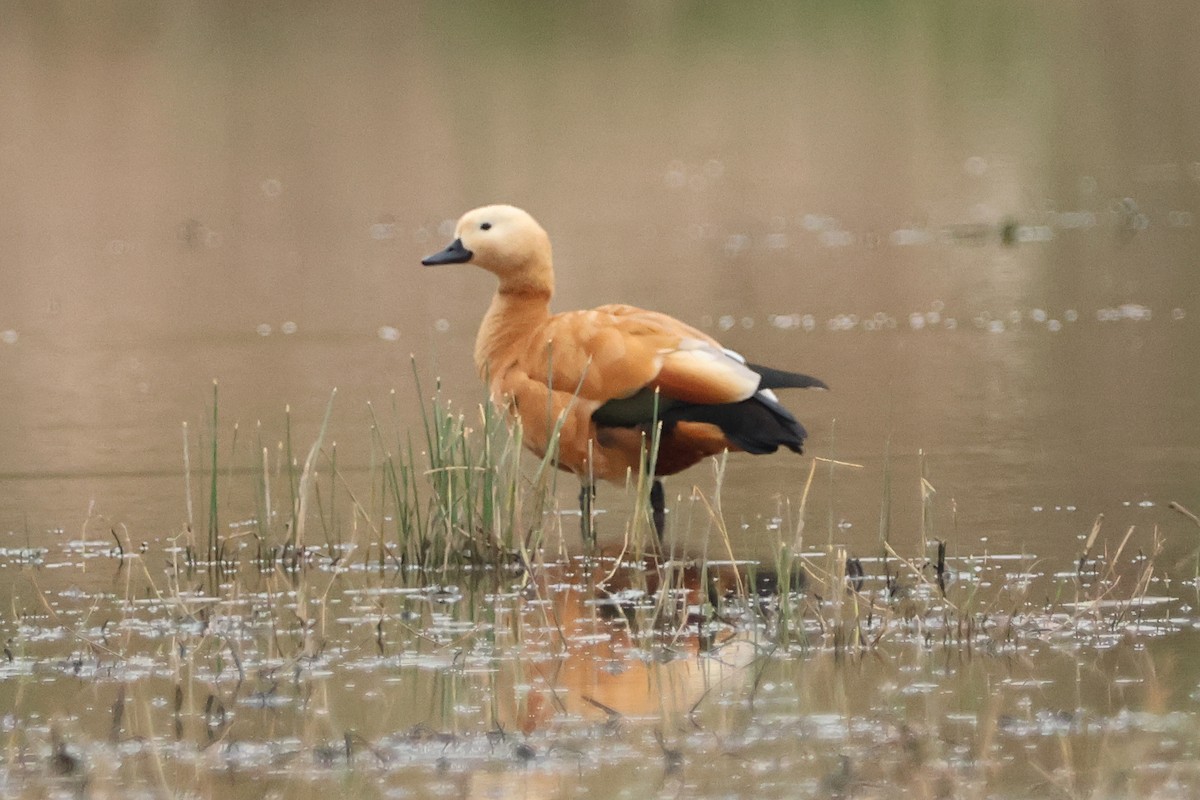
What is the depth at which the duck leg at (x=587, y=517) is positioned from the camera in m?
7.12

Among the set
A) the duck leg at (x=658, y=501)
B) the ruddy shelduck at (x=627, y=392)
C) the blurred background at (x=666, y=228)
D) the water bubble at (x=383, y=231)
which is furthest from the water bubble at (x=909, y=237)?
the duck leg at (x=658, y=501)

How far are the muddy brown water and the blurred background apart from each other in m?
0.06

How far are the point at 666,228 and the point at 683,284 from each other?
3.48 meters

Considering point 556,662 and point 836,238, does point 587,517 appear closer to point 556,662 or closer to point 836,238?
point 556,662

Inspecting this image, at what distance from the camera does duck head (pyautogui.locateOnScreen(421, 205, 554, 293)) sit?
829cm

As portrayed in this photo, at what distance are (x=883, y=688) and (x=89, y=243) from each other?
13.5 m

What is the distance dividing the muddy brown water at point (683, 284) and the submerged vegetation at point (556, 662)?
3 cm

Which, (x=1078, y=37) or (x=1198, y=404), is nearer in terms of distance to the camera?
(x=1198, y=404)

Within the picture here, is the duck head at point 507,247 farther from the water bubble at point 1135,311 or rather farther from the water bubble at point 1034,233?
the water bubble at point 1034,233

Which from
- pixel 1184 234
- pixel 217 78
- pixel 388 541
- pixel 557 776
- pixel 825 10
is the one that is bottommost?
pixel 557 776

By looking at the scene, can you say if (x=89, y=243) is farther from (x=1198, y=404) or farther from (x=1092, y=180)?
(x=1198, y=404)

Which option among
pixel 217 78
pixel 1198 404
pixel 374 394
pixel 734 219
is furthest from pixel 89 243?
pixel 217 78

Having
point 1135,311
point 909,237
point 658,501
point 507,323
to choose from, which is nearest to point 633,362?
point 658,501

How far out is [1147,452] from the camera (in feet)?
27.7
